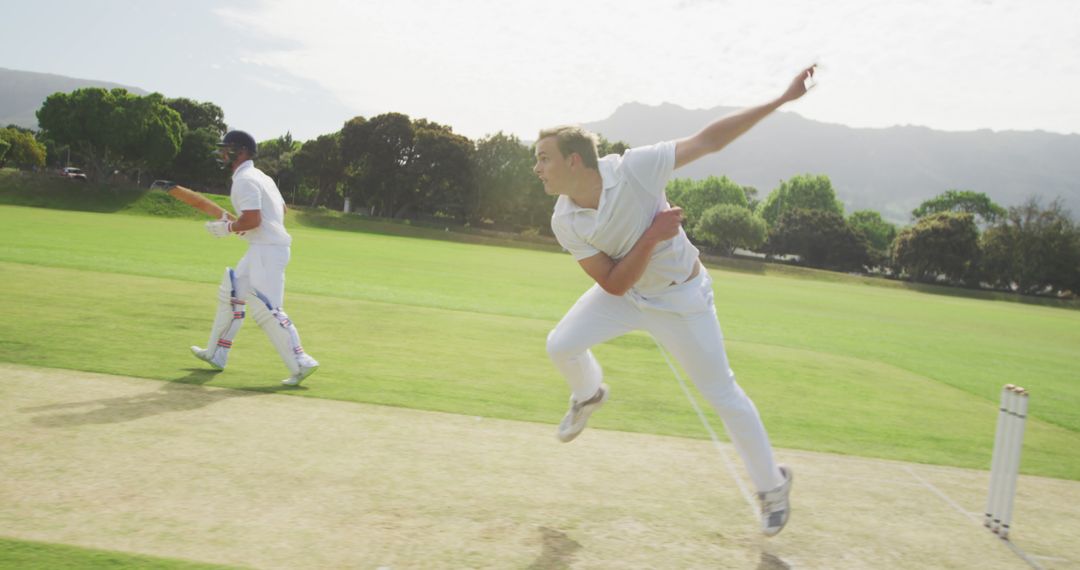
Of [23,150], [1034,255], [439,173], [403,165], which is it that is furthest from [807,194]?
[23,150]

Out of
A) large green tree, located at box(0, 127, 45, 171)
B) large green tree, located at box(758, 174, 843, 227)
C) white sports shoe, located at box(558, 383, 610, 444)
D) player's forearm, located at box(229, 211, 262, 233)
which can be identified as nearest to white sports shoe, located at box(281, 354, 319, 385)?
player's forearm, located at box(229, 211, 262, 233)

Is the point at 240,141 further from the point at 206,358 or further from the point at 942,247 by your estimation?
the point at 942,247

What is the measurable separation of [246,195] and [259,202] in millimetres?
141

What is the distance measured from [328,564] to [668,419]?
4.54m

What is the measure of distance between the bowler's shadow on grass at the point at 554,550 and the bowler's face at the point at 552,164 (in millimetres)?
1951

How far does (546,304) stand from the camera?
19359 mm

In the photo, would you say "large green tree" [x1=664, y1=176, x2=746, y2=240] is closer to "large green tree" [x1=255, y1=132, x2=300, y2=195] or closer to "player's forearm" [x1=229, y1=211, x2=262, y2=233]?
"large green tree" [x1=255, y1=132, x2=300, y2=195]

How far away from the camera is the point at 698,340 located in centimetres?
421

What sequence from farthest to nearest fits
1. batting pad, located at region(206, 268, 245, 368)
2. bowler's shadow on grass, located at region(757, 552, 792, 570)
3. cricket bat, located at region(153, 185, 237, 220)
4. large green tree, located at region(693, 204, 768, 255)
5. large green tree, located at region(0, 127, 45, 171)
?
large green tree, located at region(693, 204, 768, 255), large green tree, located at region(0, 127, 45, 171), batting pad, located at region(206, 268, 245, 368), cricket bat, located at region(153, 185, 237, 220), bowler's shadow on grass, located at region(757, 552, 792, 570)

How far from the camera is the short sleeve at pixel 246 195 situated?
7.04m

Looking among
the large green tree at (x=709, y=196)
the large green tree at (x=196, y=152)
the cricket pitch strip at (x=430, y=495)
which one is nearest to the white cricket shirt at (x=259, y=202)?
the cricket pitch strip at (x=430, y=495)

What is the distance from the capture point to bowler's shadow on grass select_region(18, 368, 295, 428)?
531 cm

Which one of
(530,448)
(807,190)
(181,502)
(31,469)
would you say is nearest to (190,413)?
(31,469)

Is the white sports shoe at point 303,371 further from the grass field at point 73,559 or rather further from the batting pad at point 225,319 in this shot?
the grass field at point 73,559
